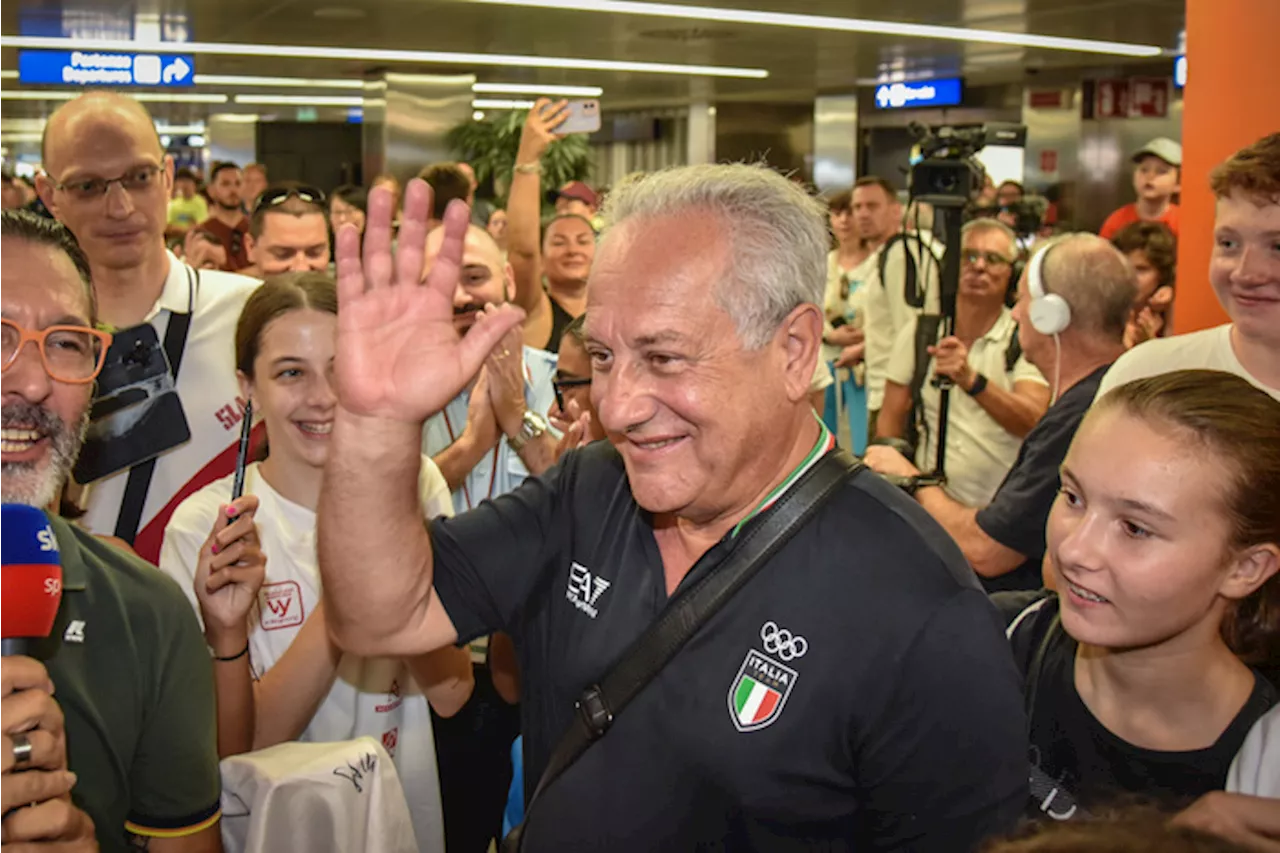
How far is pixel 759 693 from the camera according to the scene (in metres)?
1.38

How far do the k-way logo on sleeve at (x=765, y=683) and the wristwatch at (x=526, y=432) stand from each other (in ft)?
4.97

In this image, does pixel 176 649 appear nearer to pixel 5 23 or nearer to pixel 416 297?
pixel 416 297

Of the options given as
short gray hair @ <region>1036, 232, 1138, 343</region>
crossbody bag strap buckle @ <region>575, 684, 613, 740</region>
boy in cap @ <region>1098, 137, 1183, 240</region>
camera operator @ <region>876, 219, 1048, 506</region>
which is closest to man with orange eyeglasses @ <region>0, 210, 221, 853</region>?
crossbody bag strap buckle @ <region>575, 684, 613, 740</region>

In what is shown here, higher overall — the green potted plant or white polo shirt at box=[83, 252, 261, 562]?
the green potted plant

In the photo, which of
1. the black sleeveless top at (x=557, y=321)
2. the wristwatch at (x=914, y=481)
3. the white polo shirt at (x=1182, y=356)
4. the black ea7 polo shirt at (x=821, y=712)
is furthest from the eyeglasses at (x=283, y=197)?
the black ea7 polo shirt at (x=821, y=712)

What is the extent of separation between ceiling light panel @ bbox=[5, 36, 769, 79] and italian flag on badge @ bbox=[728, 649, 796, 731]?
10255 millimetres

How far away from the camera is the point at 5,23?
8945 millimetres

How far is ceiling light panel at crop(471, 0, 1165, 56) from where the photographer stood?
8750 mm

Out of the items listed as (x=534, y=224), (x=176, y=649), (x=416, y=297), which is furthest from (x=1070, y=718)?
(x=534, y=224)

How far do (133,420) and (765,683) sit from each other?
165 centimetres

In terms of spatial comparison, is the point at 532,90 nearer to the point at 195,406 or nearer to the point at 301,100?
the point at 301,100

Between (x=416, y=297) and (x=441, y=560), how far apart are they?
1.14 feet

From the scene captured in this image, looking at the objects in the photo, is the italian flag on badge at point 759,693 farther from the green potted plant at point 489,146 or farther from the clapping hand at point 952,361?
the green potted plant at point 489,146
